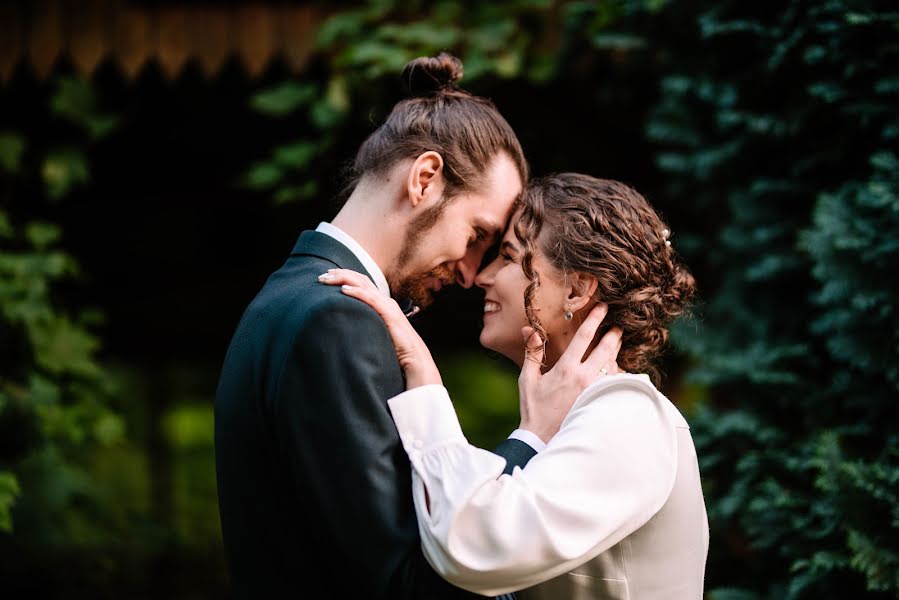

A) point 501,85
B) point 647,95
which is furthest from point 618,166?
point 501,85

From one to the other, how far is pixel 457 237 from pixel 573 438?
74 cm

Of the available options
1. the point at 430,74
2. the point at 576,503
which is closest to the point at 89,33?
the point at 430,74

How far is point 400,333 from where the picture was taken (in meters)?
1.95

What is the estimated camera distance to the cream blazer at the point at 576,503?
5.47ft

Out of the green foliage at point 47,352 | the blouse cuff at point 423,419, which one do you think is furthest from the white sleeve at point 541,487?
the green foliage at point 47,352

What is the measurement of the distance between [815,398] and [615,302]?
4.88 ft

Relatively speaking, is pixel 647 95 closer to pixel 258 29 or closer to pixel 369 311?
→ pixel 258 29

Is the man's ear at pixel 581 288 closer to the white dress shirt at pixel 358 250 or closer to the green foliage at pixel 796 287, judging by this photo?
the white dress shirt at pixel 358 250

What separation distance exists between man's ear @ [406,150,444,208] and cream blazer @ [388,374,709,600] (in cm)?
60

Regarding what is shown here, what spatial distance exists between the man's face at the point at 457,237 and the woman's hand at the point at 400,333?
311 mm

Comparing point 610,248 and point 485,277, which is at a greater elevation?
point 610,248

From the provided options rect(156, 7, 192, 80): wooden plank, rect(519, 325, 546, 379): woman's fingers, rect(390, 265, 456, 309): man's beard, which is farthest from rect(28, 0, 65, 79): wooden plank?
rect(519, 325, 546, 379): woman's fingers

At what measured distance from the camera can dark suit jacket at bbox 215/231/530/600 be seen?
1704mm

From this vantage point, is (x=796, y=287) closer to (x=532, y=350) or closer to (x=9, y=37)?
(x=532, y=350)
